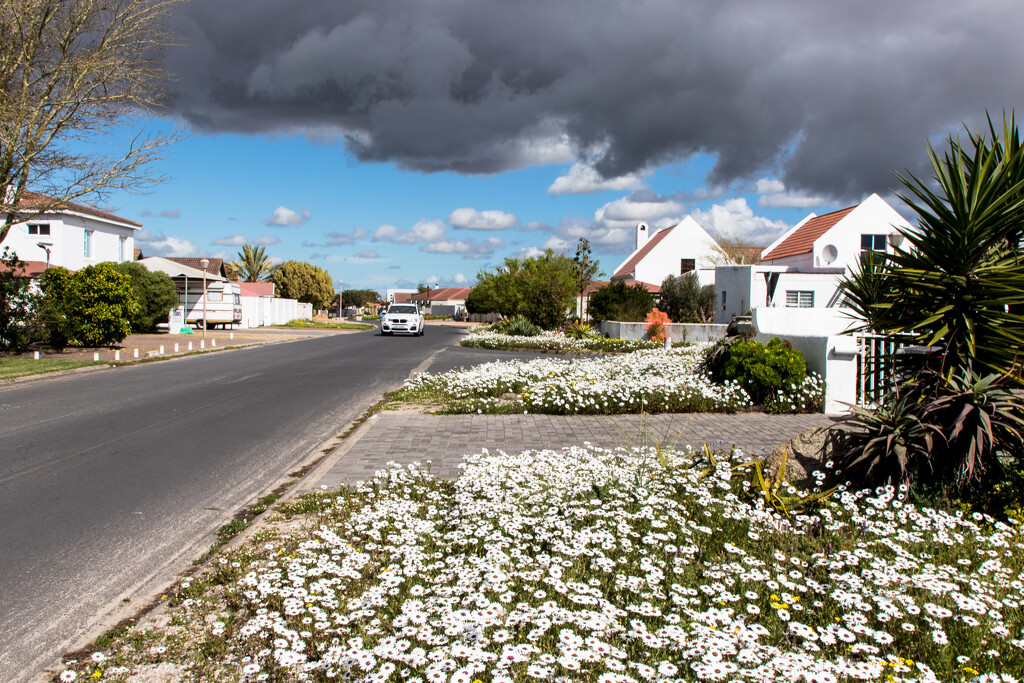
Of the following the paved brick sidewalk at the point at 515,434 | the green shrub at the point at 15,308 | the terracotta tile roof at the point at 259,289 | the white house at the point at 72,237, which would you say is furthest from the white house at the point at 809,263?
the terracotta tile roof at the point at 259,289

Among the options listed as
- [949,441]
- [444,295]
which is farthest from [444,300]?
[949,441]

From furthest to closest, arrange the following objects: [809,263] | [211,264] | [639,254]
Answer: [639,254], [211,264], [809,263]

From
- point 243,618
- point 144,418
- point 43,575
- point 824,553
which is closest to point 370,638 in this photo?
point 243,618

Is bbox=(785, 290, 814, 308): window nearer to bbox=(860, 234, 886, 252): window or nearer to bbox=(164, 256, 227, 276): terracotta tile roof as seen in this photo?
bbox=(860, 234, 886, 252): window

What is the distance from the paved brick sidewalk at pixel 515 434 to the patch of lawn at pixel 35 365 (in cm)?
1019

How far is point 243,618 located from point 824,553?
3.30 m

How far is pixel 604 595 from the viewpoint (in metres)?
3.52

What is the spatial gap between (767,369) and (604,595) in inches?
327

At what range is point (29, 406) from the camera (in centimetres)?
1135

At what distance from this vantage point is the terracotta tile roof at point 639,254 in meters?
60.8

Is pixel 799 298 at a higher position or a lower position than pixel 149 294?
lower

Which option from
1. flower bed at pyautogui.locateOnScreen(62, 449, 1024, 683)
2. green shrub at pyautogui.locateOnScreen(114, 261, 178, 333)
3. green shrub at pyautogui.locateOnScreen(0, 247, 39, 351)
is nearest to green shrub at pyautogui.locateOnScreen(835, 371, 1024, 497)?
flower bed at pyautogui.locateOnScreen(62, 449, 1024, 683)

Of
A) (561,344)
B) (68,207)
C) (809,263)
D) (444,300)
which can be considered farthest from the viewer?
(444,300)

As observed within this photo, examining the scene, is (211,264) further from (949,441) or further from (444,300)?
(444,300)
